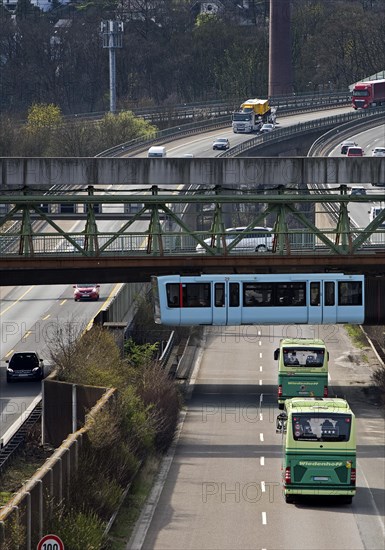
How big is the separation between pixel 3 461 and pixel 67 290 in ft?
141

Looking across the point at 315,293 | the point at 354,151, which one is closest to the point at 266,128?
the point at 354,151

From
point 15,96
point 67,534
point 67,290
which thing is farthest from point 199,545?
point 15,96

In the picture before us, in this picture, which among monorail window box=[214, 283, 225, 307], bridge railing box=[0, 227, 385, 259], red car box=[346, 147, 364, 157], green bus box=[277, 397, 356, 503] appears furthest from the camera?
red car box=[346, 147, 364, 157]

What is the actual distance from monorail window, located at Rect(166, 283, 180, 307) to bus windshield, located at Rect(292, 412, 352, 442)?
13726 millimetres

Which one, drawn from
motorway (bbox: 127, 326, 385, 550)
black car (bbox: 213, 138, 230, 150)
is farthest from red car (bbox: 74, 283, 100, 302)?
black car (bbox: 213, 138, 230, 150)

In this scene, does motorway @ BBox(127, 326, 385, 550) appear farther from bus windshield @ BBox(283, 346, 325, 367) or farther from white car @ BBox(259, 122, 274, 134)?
white car @ BBox(259, 122, 274, 134)

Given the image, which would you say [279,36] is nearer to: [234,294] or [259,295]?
[259,295]

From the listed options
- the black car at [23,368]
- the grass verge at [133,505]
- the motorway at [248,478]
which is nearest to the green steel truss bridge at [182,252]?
the motorway at [248,478]

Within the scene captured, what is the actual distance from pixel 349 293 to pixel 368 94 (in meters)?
100

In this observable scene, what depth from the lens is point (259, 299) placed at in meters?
51.4

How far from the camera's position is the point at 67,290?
285ft

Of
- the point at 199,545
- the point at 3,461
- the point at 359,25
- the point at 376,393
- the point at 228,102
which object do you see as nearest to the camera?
the point at 199,545

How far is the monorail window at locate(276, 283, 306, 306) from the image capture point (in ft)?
168

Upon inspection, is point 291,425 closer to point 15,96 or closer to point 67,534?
point 67,534
